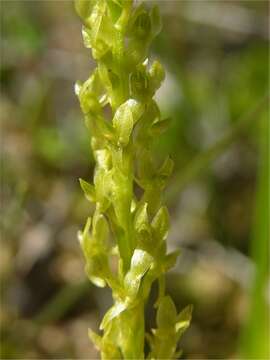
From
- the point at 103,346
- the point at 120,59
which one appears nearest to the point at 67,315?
the point at 103,346

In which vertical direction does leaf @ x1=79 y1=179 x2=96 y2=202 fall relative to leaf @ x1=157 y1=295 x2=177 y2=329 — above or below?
above

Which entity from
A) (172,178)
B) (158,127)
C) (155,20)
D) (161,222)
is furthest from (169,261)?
(172,178)

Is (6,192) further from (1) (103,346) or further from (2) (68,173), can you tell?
(1) (103,346)

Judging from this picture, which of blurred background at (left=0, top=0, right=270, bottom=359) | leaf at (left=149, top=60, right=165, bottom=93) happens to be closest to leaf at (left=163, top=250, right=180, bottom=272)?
leaf at (left=149, top=60, right=165, bottom=93)

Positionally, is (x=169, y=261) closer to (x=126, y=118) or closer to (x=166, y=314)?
(x=166, y=314)

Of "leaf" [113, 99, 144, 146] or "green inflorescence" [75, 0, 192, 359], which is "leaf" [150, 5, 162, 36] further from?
"leaf" [113, 99, 144, 146]

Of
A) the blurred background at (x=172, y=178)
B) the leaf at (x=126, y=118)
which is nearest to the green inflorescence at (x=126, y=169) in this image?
the leaf at (x=126, y=118)
